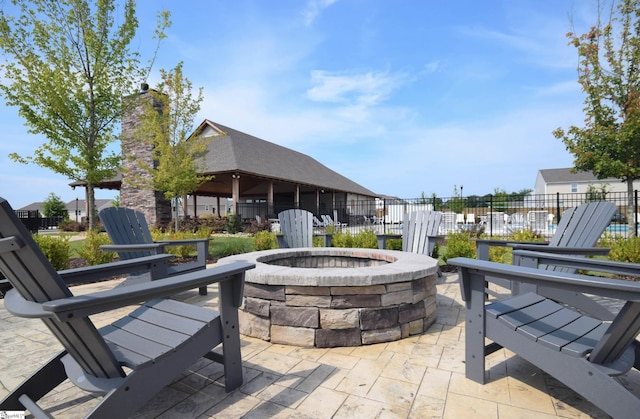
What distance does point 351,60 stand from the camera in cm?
846

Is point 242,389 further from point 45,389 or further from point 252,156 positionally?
point 252,156

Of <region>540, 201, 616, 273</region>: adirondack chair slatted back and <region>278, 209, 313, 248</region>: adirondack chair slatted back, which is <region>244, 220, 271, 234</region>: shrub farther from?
<region>540, 201, 616, 273</region>: adirondack chair slatted back

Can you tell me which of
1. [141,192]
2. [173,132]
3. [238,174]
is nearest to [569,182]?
[238,174]

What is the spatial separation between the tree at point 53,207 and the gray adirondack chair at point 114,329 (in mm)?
37250

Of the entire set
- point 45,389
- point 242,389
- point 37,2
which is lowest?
point 242,389

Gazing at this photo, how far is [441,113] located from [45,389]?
33.8 ft

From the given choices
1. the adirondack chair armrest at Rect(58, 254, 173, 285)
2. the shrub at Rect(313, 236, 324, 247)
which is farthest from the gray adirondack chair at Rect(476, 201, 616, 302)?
the shrub at Rect(313, 236, 324, 247)

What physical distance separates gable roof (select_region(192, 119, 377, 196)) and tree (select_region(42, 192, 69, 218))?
78.0ft

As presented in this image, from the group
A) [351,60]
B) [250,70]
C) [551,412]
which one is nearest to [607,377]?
[551,412]

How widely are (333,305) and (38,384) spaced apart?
180 cm

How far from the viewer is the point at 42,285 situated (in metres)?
1.14

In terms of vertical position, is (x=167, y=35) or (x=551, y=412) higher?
(x=167, y=35)

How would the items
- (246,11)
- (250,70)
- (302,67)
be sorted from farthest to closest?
(302,67)
(250,70)
(246,11)

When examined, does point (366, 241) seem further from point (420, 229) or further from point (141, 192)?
point (141, 192)
